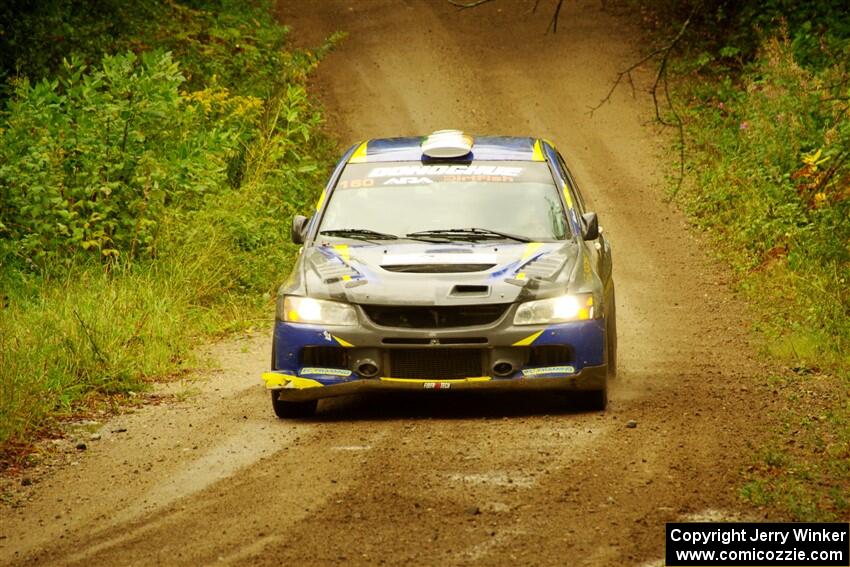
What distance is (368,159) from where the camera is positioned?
10305mm

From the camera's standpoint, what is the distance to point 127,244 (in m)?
14.2

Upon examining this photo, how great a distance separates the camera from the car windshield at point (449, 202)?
9.55 m

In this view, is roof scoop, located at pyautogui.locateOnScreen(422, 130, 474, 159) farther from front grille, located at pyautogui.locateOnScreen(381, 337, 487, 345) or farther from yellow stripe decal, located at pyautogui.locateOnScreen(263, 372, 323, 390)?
yellow stripe decal, located at pyautogui.locateOnScreen(263, 372, 323, 390)

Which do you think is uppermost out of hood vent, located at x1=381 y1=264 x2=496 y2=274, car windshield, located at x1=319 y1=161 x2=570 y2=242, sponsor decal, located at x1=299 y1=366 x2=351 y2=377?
car windshield, located at x1=319 y1=161 x2=570 y2=242

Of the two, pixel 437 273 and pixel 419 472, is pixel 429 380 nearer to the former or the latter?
pixel 437 273

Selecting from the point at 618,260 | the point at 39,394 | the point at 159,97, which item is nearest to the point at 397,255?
the point at 39,394

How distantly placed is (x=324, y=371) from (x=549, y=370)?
144 centimetres

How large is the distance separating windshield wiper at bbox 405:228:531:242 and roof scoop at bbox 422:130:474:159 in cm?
86

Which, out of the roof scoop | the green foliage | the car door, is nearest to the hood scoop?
the car door

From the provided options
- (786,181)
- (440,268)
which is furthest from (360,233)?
(786,181)

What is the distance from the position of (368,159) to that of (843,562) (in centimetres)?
554

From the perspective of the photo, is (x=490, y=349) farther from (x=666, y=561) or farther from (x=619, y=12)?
(x=619, y=12)

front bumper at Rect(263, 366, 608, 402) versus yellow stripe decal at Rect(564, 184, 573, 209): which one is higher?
yellow stripe decal at Rect(564, 184, 573, 209)

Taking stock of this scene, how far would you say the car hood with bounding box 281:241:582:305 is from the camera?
8680 millimetres
